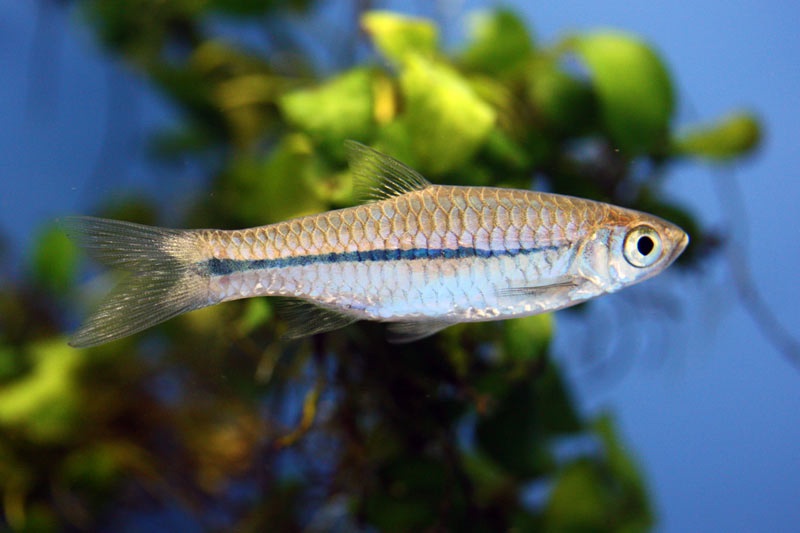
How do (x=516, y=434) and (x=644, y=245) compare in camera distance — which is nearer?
(x=644, y=245)

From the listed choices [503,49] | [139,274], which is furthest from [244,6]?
[139,274]

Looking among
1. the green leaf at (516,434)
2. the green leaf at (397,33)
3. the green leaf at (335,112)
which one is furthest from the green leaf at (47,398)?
the green leaf at (397,33)

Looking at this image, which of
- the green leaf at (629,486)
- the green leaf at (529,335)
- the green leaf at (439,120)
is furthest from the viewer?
the green leaf at (629,486)

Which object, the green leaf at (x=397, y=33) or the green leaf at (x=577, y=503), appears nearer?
the green leaf at (x=397, y=33)

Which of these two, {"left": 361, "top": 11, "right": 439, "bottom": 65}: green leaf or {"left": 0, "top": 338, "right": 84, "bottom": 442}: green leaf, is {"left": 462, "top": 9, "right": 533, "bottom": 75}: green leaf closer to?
{"left": 361, "top": 11, "right": 439, "bottom": 65}: green leaf

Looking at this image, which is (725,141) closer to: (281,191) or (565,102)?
(565,102)

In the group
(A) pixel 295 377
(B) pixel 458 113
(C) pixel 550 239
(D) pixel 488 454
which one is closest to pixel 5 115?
(A) pixel 295 377

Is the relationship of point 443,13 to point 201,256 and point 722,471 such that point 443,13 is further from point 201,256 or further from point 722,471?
point 722,471

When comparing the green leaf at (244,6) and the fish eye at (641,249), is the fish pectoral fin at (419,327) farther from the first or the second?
Answer: the green leaf at (244,6)
